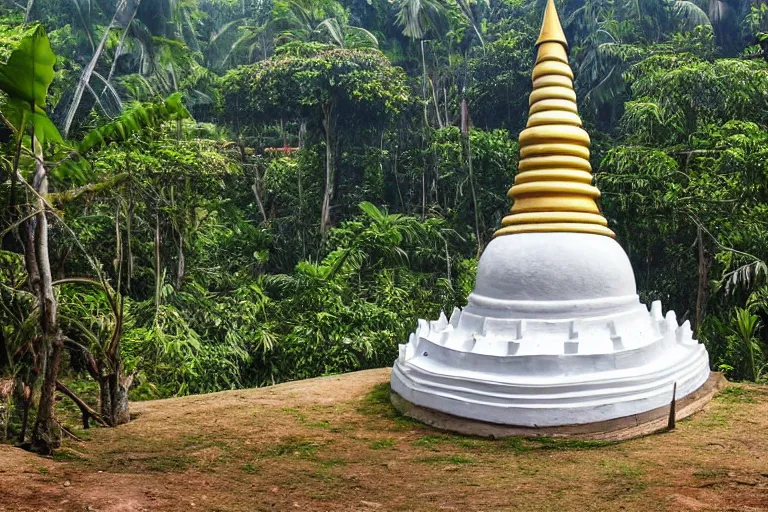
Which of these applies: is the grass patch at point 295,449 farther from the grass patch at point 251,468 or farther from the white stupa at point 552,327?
the white stupa at point 552,327

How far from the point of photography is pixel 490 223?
21125 mm

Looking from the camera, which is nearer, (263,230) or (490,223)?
(263,230)

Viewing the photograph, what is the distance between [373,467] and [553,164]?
14.3 feet

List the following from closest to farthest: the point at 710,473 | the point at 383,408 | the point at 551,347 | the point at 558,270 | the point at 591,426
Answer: the point at 710,473 → the point at 591,426 → the point at 551,347 → the point at 558,270 → the point at 383,408

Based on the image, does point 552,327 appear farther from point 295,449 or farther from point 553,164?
point 295,449

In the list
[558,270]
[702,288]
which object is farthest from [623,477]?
[702,288]

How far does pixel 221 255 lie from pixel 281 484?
1398 centimetres

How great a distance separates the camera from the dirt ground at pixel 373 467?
478 cm

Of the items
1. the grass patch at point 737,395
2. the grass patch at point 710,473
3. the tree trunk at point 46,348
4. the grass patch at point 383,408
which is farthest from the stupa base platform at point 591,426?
the tree trunk at point 46,348

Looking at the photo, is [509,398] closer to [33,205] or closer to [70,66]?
[33,205]

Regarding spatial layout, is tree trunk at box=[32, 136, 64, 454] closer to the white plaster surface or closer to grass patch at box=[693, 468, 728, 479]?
the white plaster surface

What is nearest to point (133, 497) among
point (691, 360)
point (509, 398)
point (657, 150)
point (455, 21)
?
point (509, 398)

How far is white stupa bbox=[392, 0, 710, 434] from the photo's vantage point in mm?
6820

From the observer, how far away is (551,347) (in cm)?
723
